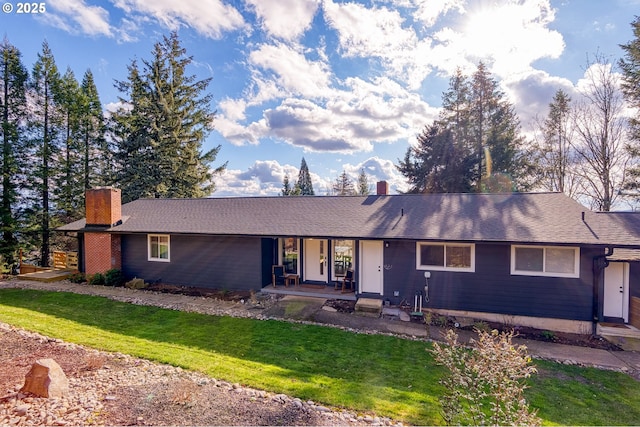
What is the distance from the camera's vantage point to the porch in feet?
35.0

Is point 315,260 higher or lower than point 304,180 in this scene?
lower

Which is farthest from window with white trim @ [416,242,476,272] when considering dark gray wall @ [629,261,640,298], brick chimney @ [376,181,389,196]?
brick chimney @ [376,181,389,196]

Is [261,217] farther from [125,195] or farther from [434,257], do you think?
[125,195]

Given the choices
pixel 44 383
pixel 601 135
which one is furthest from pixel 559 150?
pixel 44 383

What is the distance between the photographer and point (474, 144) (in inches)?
919

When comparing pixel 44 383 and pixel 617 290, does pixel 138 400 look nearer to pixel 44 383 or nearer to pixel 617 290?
pixel 44 383

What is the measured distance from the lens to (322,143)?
3706 centimetres

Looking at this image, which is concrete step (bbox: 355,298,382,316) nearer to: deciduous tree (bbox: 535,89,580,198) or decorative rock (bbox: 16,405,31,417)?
decorative rock (bbox: 16,405,31,417)

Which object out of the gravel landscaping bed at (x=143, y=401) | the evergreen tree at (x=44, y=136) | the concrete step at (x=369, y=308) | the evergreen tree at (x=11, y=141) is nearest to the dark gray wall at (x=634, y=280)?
the concrete step at (x=369, y=308)

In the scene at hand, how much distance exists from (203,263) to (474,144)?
2152 centimetres

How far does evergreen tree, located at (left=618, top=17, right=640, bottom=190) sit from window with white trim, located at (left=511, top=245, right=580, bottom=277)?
1362cm

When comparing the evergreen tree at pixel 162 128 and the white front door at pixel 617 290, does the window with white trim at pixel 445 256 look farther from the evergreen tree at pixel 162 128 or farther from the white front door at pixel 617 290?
the evergreen tree at pixel 162 128

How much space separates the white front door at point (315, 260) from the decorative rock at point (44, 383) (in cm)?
865

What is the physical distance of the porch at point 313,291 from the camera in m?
10.7
